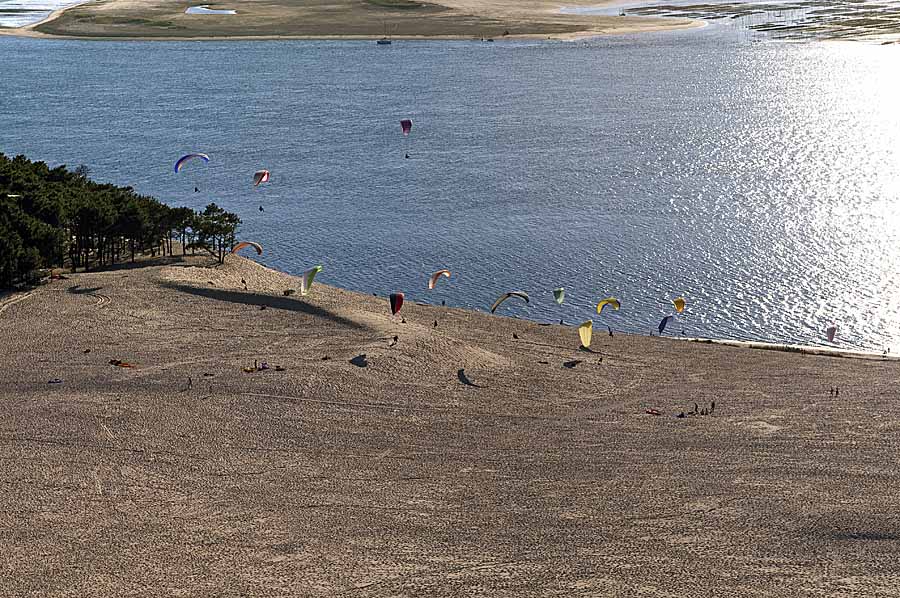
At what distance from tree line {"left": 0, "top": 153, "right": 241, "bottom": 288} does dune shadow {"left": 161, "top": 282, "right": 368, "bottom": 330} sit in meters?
6.10

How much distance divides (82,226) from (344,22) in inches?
4691

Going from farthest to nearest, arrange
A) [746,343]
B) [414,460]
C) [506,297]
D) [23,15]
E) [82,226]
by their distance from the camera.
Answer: [23,15] → [82,226] → [506,297] → [746,343] → [414,460]

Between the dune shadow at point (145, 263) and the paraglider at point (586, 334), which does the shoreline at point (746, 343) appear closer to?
the paraglider at point (586, 334)

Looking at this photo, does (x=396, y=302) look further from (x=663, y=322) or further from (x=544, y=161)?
(x=544, y=161)

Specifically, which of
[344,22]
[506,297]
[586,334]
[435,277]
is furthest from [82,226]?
[344,22]

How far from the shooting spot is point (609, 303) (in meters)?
53.4

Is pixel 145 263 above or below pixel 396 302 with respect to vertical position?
above

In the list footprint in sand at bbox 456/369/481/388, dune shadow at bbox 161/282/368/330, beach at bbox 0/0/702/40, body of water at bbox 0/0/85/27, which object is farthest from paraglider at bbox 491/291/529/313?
body of water at bbox 0/0/85/27

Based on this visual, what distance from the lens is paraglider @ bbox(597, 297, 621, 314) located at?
171ft

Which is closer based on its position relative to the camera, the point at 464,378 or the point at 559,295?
the point at 464,378

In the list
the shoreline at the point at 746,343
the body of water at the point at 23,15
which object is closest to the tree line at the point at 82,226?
the shoreline at the point at 746,343

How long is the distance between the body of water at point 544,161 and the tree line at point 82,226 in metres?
5.71

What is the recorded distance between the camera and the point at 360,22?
168000mm

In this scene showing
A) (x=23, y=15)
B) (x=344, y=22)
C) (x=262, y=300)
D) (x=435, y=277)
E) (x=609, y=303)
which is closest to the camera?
(x=262, y=300)
